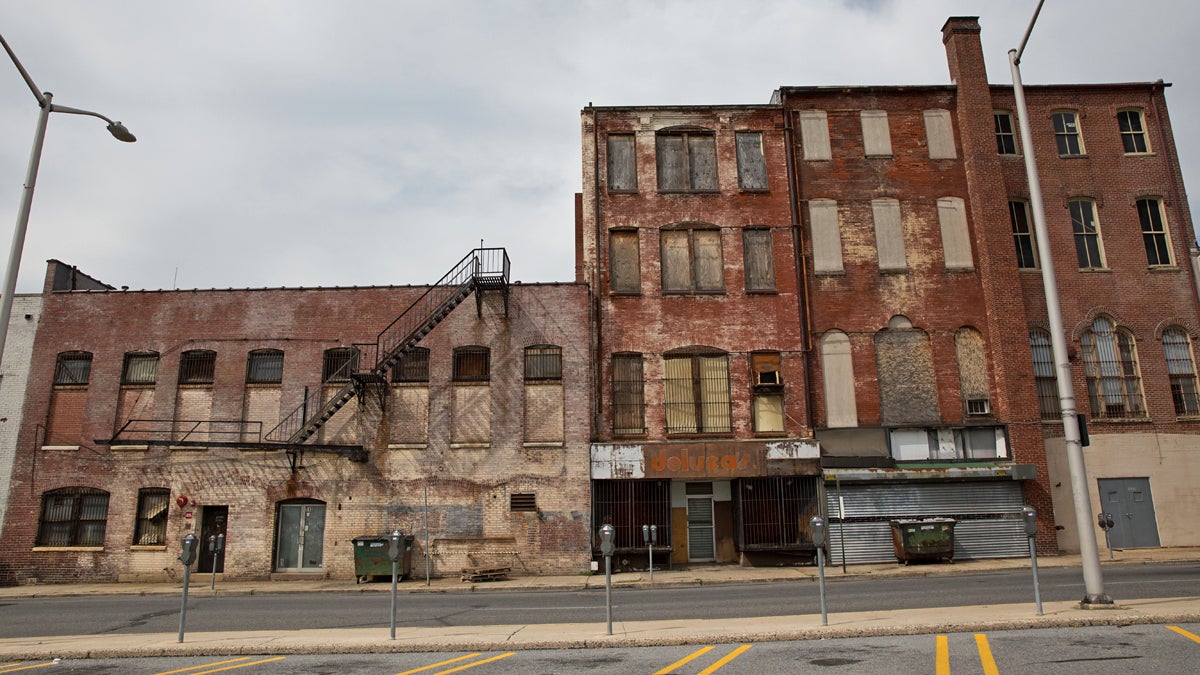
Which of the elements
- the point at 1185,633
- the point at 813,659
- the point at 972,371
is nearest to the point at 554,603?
the point at 813,659

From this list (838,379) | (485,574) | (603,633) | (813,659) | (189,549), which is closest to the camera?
(813,659)

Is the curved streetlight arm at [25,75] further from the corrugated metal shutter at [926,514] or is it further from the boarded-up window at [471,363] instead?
the corrugated metal shutter at [926,514]

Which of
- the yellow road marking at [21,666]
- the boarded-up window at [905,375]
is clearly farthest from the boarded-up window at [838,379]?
the yellow road marking at [21,666]

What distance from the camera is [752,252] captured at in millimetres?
24516

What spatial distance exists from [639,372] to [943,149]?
507 inches

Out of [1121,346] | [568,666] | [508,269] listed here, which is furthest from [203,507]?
[1121,346]

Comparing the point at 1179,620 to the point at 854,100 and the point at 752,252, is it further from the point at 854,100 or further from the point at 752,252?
the point at 854,100

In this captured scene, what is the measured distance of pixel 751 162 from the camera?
25.2 metres

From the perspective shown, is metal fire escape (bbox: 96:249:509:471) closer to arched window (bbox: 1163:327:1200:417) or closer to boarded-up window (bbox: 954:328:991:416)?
boarded-up window (bbox: 954:328:991:416)

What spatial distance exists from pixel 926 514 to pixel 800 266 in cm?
843

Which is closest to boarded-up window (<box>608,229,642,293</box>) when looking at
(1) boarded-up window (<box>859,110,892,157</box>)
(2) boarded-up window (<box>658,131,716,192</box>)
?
(2) boarded-up window (<box>658,131,716,192</box>)

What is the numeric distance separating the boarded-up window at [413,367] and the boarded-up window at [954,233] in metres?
17.1

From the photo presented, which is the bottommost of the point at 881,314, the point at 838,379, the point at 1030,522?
the point at 1030,522

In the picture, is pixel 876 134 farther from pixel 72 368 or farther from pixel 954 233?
pixel 72 368
